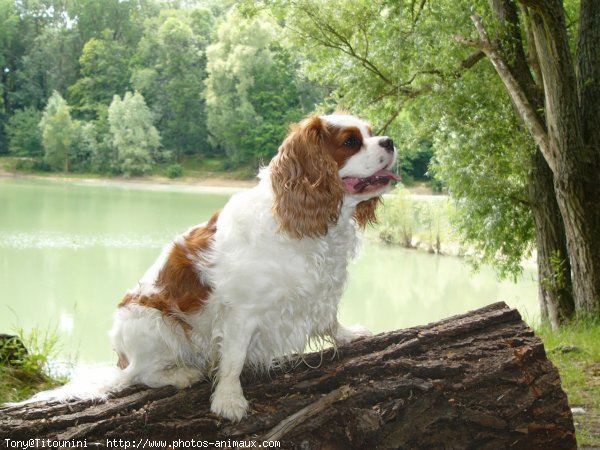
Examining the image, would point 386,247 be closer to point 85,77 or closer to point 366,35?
point 366,35

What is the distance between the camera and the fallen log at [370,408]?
287cm

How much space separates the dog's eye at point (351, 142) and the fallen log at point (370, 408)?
105 centimetres

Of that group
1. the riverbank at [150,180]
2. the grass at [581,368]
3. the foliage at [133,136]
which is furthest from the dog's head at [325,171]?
the foliage at [133,136]

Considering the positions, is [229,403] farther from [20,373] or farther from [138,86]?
[138,86]

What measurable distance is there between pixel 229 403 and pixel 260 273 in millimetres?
622

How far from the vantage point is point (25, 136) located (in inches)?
2259

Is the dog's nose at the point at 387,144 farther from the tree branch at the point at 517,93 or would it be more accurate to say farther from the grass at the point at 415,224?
the grass at the point at 415,224

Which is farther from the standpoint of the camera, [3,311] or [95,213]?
[95,213]

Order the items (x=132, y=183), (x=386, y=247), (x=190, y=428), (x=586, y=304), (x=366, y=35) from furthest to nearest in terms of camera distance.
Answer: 1. (x=132, y=183)
2. (x=386, y=247)
3. (x=366, y=35)
4. (x=586, y=304)
5. (x=190, y=428)

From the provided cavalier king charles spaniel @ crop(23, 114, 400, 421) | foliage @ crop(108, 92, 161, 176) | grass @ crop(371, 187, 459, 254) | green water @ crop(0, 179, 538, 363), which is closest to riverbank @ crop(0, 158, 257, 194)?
foliage @ crop(108, 92, 161, 176)

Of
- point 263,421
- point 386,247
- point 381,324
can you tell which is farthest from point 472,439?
point 386,247

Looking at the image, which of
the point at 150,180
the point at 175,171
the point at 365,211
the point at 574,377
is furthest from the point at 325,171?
the point at 150,180

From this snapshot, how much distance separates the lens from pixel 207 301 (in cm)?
329

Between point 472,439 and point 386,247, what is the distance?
69.7ft
